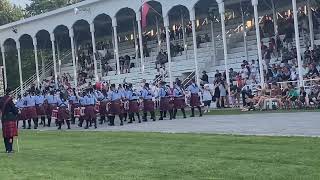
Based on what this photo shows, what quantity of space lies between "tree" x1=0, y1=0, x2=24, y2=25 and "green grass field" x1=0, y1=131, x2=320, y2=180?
62.6m

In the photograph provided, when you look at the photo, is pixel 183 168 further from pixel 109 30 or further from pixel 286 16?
pixel 109 30

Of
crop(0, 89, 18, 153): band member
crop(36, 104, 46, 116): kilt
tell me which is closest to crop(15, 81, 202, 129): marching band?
crop(36, 104, 46, 116): kilt

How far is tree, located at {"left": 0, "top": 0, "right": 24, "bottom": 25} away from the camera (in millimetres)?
76375

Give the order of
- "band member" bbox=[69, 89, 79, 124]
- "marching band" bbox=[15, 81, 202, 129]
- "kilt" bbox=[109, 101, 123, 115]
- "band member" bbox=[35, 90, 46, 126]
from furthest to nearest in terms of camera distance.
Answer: "band member" bbox=[35, 90, 46, 126] < "band member" bbox=[69, 89, 79, 124] < "kilt" bbox=[109, 101, 123, 115] < "marching band" bbox=[15, 81, 202, 129]

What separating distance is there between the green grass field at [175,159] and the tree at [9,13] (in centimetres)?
6257

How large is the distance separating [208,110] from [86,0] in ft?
42.2

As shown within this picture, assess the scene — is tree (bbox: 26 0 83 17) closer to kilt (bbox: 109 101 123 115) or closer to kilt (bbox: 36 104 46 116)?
kilt (bbox: 36 104 46 116)

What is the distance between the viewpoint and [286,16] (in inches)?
1451

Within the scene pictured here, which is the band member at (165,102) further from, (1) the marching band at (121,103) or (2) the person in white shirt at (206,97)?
(2) the person in white shirt at (206,97)

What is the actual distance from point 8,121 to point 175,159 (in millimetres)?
6042

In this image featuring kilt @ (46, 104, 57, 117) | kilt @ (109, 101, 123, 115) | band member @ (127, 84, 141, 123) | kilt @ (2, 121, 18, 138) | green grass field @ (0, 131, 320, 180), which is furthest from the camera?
kilt @ (46, 104, 57, 117)

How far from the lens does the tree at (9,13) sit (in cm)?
7638

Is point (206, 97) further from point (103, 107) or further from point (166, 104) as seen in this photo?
point (103, 107)

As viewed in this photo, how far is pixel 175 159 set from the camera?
1178 centimetres
